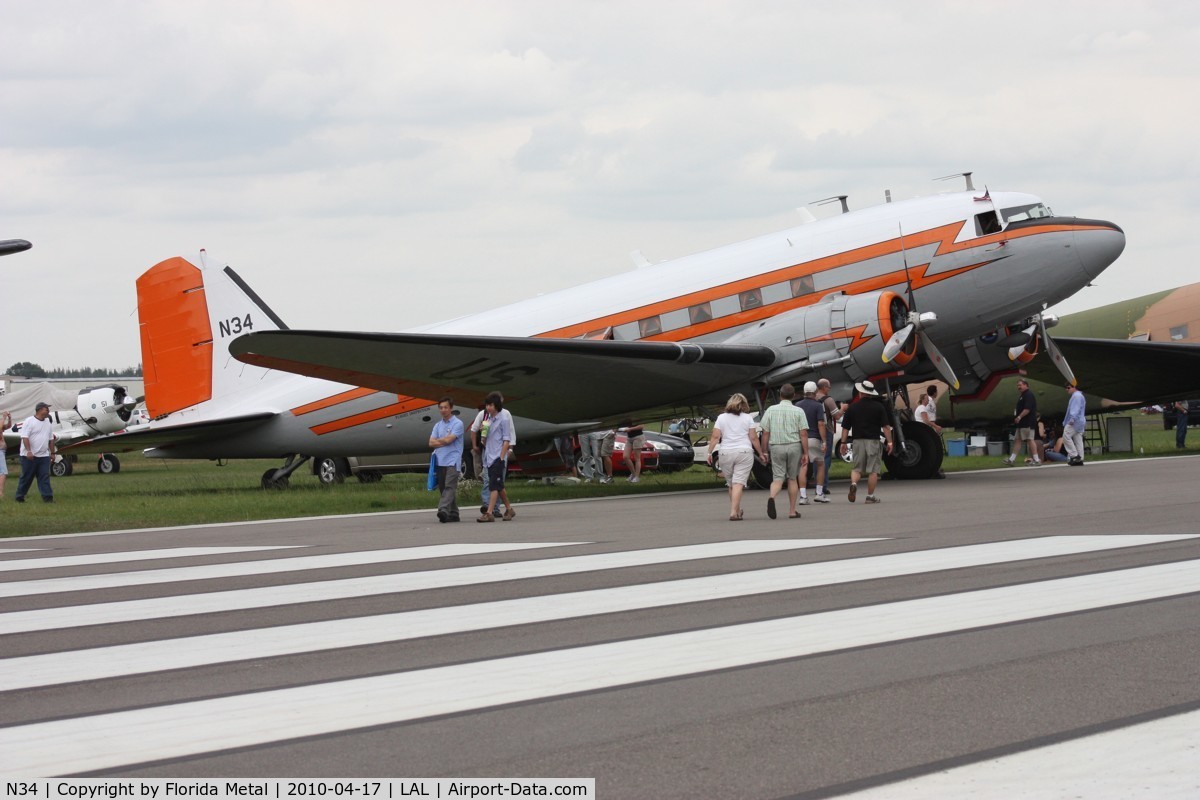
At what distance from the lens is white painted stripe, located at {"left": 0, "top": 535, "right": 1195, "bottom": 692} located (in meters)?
6.46

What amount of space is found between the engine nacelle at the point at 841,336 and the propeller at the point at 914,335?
10cm

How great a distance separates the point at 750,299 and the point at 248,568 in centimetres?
1146

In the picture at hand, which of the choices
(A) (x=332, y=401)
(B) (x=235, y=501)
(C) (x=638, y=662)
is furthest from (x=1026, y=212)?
(C) (x=638, y=662)

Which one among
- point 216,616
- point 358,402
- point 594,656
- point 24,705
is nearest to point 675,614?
point 594,656

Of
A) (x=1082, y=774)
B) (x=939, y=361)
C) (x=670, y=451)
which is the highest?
(x=939, y=361)

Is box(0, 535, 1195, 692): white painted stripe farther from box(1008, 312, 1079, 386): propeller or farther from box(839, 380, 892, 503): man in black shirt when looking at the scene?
box(1008, 312, 1079, 386): propeller

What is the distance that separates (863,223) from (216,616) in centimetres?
1433

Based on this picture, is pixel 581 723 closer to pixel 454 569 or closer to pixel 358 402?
pixel 454 569

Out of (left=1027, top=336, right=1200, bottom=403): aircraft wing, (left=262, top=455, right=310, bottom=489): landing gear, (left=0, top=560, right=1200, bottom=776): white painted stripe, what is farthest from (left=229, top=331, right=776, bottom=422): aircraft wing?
(left=0, top=560, right=1200, bottom=776): white painted stripe

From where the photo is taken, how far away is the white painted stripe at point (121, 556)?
11.6 meters

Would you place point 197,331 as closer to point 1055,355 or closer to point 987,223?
point 987,223

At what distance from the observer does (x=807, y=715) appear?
5.03 m

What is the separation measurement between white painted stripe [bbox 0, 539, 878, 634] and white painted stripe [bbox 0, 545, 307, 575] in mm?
3208

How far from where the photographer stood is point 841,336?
1902cm
